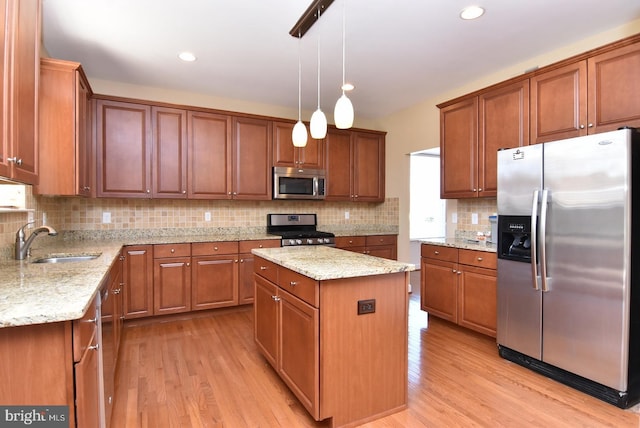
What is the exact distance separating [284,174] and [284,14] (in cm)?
214

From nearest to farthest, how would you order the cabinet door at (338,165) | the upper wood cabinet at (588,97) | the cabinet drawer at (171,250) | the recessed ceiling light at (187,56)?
1. the upper wood cabinet at (588,97)
2. the recessed ceiling light at (187,56)
3. the cabinet drawer at (171,250)
4. the cabinet door at (338,165)

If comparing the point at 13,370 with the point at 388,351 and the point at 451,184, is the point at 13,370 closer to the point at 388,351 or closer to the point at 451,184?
the point at 388,351

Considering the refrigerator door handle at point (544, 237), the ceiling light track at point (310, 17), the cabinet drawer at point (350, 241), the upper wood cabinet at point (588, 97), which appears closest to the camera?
the ceiling light track at point (310, 17)

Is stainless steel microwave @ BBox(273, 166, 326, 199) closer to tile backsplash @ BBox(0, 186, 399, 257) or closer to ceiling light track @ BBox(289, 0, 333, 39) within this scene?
tile backsplash @ BBox(0, 186, 399, 257)

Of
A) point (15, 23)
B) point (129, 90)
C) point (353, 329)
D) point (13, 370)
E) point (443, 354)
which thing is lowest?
point (443, 354)

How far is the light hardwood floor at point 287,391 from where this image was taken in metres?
1.95

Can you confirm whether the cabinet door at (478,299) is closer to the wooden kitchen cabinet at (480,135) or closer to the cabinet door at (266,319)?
the wooden kitchen cabinet at (480,135)

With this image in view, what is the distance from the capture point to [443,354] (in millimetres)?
2834

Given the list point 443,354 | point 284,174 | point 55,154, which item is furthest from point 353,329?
point 284,174

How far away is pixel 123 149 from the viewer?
3.59 metres

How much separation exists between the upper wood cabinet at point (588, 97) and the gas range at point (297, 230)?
2.51 metres

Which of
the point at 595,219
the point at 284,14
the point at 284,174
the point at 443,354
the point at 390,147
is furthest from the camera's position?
the point at 390,147

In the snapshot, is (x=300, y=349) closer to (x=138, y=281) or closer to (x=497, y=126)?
(x=138, y=281)

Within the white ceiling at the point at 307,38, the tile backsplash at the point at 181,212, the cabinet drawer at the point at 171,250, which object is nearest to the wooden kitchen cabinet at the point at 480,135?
the white ceiling at the point at 307,38
